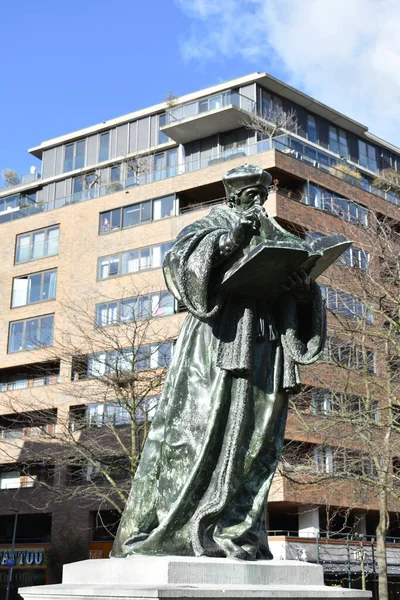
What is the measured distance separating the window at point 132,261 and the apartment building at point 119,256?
0.07 meters

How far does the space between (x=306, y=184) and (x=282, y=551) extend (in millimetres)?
18139

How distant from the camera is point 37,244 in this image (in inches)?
2041

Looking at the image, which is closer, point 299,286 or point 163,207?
point 299,286

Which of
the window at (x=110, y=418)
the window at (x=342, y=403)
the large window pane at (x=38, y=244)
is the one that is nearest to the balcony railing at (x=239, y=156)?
the large window pane at (x=38, y=244)

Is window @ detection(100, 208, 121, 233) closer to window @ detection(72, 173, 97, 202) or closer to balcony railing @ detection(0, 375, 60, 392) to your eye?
window @ detection(72, 173, 97, 202)

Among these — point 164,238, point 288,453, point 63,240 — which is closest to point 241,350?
point 288,453

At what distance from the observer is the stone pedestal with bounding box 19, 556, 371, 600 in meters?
5.30

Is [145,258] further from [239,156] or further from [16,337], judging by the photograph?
[16,337]

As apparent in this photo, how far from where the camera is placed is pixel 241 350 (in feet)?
21.3

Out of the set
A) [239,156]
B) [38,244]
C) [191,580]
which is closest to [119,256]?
[38,244]

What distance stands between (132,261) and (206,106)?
37.4 ft

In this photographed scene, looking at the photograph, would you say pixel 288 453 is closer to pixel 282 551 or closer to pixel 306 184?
pixel 282 551

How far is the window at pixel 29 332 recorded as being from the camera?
4819cm

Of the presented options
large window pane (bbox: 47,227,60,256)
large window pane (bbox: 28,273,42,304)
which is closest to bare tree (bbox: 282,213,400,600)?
large window pane (bbox: 28,273,42,304)
